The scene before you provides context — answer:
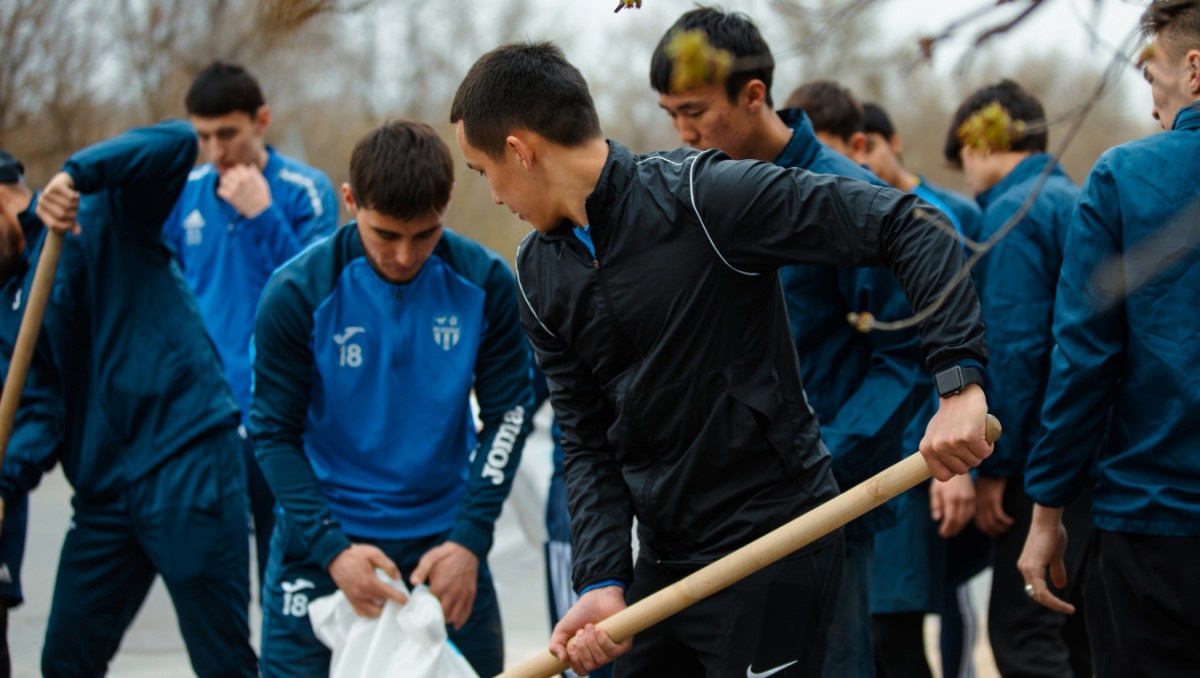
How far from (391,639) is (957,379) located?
1877 millimetres

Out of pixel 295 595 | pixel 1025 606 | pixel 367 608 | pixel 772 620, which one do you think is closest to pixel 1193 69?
pixel 772 620

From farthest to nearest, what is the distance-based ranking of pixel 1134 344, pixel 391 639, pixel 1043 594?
1. pixel 391 639
2. pixel 1043 594
3. pixel 1134 344

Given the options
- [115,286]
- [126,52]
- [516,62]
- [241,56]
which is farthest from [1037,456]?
[241,56]

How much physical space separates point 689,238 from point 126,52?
11.1 meters

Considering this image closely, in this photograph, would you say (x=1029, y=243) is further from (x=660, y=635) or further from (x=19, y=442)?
(x=19, y=442)

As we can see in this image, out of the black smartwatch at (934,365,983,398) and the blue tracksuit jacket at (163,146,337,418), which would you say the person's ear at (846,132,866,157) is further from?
the black smartwatch at (934,365,983,398)

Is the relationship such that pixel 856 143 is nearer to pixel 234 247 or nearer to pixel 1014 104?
pixel 1014 104

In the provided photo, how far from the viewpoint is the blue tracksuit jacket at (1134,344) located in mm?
2547

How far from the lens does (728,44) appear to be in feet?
11.1

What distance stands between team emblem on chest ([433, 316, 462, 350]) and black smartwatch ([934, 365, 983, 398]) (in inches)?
69.8

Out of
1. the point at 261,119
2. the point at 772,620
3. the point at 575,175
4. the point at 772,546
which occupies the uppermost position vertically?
the point at 261,119

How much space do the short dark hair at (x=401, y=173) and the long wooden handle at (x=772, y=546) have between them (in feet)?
4.48

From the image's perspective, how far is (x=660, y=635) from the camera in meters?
2.64

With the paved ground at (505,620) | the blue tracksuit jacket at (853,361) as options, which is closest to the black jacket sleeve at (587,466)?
the blue tracksuit jacket at (853,361)
